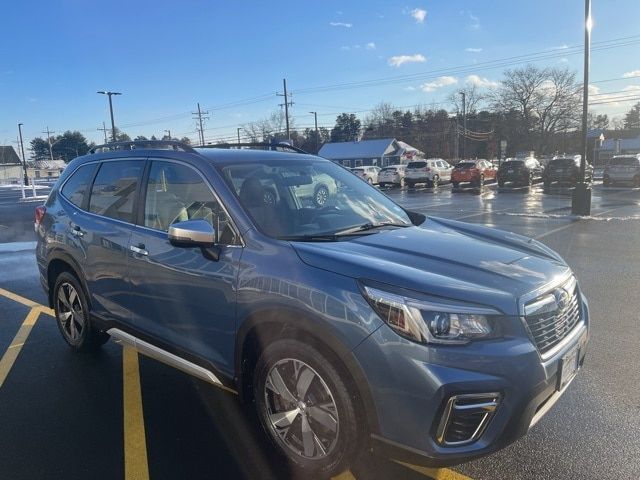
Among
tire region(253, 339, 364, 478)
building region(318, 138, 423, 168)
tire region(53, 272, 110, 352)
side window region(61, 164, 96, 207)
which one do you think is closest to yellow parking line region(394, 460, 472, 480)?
tire region(253, 339, 364, 478)

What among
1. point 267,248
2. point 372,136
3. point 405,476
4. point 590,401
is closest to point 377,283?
point 267,248

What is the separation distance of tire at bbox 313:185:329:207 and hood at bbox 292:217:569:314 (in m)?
0.54

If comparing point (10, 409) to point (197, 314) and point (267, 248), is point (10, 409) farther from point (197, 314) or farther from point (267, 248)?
point (267, 248)

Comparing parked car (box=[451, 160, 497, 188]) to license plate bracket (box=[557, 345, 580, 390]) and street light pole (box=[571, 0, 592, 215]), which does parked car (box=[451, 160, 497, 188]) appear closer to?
street light pole (box=[571, 0, 592, 215])

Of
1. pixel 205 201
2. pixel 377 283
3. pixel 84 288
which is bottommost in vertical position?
pixel 84 288

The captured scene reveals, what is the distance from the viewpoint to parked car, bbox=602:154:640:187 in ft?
85.2

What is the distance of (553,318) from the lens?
8.56 feet

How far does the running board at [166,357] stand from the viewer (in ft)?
10.5

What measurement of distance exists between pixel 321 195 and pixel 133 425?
202 centimetres

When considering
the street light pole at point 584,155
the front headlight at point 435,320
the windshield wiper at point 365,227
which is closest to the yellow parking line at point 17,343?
the windshield wiper at point 365,227

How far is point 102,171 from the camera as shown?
171 inches

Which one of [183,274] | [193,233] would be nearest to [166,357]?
[183,274]

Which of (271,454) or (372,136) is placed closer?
(271,454)

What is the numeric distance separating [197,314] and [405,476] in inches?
60.6
